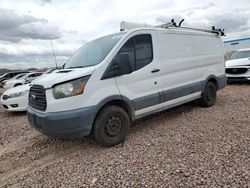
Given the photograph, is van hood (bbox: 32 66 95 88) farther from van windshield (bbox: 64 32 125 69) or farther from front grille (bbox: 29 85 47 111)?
van windshield (bbox: 64 32 125 69)

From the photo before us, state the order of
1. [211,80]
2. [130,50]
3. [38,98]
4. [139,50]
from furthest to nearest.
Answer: [211,80] → [139,50] → [130,50] → [38,98]

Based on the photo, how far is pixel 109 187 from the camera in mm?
2934

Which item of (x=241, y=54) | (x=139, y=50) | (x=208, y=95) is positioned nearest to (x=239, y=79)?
(x=241, y=54)

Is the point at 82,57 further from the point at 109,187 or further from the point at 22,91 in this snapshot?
the point at 22,91

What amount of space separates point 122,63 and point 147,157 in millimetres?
1678

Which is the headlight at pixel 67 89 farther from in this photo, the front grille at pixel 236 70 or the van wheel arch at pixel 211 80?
the front grille at pixel 236 70

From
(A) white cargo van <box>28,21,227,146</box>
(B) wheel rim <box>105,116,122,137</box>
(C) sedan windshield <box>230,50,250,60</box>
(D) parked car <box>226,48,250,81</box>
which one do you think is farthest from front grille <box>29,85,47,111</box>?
(C) sedan windshield <box>230,50,250,60</box>

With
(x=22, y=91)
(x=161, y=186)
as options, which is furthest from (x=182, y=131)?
(x=22, y=91)

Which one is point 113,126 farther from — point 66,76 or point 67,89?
point 66,76

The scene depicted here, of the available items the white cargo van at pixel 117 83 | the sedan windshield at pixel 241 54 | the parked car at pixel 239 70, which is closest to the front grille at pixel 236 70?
the parked car at pixel 239 70

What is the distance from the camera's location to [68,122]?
3668 millimetres

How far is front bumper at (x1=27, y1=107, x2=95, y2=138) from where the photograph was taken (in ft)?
12.0

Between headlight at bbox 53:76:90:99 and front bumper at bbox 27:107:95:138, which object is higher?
headlight at bbox 53:76:90:99

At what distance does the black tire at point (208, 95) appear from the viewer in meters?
6.25
